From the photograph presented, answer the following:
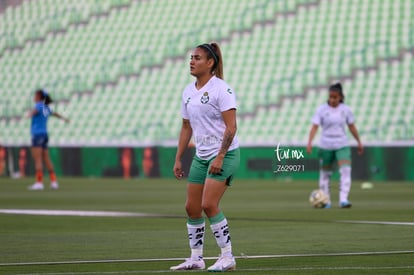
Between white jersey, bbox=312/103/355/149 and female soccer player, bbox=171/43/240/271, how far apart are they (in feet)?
34.7

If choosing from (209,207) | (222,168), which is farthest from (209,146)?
(209,207)

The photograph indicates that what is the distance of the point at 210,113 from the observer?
1045 centimetres

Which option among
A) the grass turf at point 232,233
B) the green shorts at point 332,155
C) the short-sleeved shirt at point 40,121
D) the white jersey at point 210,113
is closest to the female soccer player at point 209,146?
the white jersey at point 210,113

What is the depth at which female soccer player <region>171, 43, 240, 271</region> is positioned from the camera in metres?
10.3

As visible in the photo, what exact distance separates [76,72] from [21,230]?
3150cm

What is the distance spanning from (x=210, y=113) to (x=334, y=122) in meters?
10.7

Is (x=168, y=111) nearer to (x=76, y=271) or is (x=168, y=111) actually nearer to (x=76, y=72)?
(x=76, y=72)

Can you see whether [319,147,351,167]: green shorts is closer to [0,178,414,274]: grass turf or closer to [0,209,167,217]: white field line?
[0,178,414,274]: grass turf

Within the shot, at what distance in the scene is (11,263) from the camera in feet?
35.7

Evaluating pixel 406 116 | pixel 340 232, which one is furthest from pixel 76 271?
pixel 406 116

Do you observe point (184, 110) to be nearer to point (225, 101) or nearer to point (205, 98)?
point (205, 98)

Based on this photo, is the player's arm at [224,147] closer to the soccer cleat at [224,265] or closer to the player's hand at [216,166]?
the player's hand at [216,166]

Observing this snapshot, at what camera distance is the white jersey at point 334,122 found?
68.8ft

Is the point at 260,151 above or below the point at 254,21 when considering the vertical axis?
below
